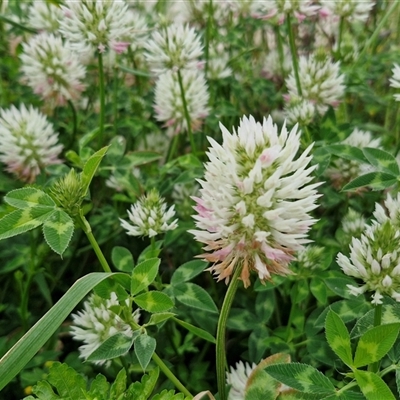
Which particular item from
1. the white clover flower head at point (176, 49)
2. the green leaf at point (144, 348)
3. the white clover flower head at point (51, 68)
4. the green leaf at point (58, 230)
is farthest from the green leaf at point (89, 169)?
the white clover flower head at point (51, 68)

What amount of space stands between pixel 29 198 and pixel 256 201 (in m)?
0.42

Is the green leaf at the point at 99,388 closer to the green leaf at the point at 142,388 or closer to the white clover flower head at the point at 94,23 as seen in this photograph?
the green leaf at the point at 142,388

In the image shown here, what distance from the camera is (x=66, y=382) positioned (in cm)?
94

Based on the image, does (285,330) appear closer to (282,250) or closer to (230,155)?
(282,250)

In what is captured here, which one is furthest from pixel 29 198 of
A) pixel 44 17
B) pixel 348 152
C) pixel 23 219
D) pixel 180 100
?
pixel 44 17

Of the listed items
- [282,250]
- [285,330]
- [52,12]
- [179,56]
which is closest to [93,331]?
[285,330]

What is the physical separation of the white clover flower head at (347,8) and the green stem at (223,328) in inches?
46.4

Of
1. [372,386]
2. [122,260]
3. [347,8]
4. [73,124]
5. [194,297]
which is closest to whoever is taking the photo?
[372,386]

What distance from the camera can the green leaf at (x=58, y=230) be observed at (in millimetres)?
917

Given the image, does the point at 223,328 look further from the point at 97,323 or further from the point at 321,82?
the point at 321,82

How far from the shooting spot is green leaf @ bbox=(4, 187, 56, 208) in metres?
0.98

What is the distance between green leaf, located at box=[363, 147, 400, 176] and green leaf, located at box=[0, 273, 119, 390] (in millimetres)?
639

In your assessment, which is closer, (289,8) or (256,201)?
(256,201)

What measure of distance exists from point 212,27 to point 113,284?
1.16 metres
